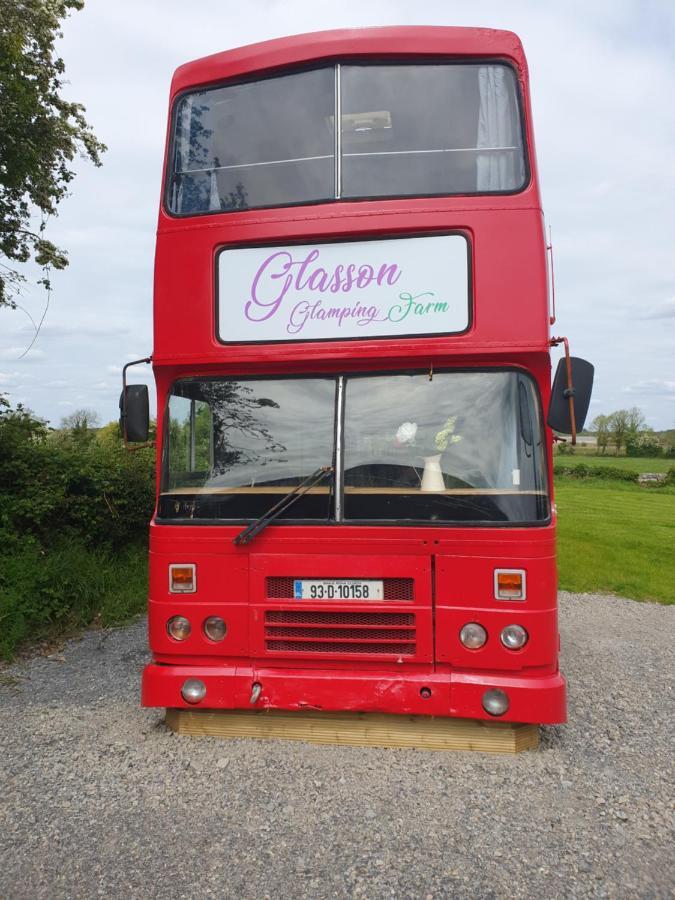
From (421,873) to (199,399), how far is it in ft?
9.63

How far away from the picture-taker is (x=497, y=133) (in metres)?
4.68

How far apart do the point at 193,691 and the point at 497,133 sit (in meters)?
3.99

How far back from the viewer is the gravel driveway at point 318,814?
3.20 metres

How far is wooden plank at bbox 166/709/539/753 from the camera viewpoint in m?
4.48

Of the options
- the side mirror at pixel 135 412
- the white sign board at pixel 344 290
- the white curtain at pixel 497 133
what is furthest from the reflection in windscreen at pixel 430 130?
the side mirror at pixel 135 412

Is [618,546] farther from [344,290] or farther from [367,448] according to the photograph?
[344,290]

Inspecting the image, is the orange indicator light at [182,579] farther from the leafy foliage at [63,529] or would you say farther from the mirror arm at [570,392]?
the leafy foliage at [63,529]

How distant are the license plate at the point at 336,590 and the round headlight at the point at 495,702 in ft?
2.74

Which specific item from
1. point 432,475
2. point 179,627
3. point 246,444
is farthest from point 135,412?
point 432,475

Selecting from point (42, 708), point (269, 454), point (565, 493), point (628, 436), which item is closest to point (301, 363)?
point (269, 454)

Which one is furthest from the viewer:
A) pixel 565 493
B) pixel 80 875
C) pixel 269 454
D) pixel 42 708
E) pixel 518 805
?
pixel 565 493

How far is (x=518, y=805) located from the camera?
3885 millimetres

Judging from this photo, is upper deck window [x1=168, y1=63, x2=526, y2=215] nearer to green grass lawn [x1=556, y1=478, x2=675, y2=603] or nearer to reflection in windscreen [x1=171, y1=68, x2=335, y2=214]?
reflection in windscreen [x1=171, y1=68, x2=335, y2=214]

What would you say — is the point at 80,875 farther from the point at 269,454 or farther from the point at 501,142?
the point at 501,142
